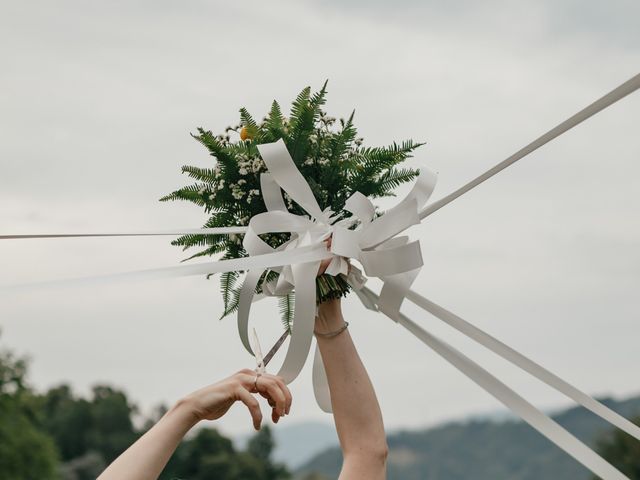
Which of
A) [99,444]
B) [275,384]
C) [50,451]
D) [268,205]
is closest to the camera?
[275,384]

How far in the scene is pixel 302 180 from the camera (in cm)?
445

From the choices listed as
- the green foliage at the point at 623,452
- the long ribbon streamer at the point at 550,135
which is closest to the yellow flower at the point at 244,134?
the long ribbon streamer at the point at 550,135

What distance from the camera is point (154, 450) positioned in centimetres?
362

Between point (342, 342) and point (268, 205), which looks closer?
point (342, 342)

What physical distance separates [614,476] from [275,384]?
1.34 meters

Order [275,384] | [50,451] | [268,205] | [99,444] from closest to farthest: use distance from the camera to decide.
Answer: [275,384]
[268,205]
[50,451]
[99,444]

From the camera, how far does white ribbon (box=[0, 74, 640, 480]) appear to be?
14.1 feet

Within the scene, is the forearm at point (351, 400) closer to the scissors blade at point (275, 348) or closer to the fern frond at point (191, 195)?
the scissors blade at point (275, 348)

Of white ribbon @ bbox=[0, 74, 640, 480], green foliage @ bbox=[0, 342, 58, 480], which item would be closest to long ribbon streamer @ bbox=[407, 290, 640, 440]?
white ribbon @ bbox=[0, 74, 640, 480]

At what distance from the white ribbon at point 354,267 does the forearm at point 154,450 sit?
→ 0.62m

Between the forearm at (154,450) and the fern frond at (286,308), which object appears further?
the fern frond at (286,308)

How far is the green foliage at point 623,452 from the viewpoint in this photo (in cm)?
8019

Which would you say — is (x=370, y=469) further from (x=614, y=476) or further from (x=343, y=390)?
(x=614, y=476)

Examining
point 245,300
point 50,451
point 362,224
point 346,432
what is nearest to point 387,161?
point 362,224
